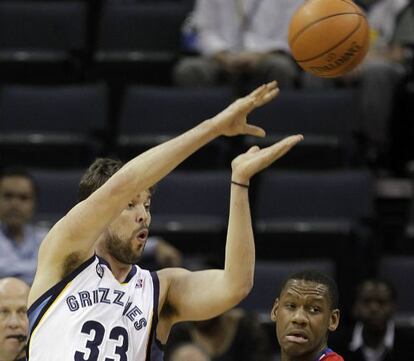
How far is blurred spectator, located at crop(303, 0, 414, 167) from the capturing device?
9.55 m

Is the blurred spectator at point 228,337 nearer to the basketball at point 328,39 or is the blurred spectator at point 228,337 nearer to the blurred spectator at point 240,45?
the basketball at point 328,39

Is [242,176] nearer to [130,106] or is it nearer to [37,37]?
[130,106]

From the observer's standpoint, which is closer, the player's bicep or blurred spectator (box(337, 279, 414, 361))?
the player's bicep

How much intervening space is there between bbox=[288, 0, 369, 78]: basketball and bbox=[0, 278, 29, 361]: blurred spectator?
5.53 ft

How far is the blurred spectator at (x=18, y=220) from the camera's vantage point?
7410 mm

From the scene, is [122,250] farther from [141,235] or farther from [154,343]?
[154,343]

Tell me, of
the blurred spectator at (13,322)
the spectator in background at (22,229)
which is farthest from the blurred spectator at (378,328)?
the blurred spectator at (13,322)

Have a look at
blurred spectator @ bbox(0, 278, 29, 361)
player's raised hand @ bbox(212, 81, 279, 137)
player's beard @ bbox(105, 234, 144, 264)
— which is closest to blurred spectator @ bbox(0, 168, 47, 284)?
blurred spectator @ bbox(0, 278, 29, 361)

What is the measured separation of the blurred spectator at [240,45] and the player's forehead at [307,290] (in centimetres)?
502

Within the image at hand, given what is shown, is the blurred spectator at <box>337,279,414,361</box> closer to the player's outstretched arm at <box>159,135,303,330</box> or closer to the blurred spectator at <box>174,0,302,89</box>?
the blurred spectator at <box>174,0,302,89</box>

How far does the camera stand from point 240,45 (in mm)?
9852

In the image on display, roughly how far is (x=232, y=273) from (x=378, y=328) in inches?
137

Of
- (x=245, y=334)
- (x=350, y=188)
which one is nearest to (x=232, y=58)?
(x=350, y=188)

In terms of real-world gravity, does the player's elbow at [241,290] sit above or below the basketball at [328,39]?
below
